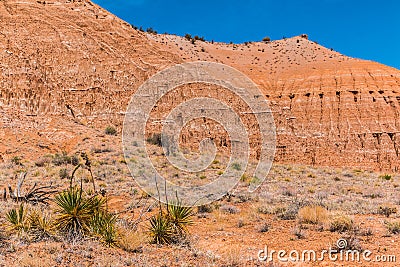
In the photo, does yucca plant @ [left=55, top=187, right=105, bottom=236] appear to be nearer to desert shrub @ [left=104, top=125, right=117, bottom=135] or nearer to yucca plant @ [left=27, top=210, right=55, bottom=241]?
yucca plant @ [left=27, top=210, right=55, bottom=241]

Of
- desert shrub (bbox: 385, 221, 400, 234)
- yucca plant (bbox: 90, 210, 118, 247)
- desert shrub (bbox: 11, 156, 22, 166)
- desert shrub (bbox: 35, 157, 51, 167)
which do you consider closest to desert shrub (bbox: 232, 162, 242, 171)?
desert shrub (bbox: 35, 157, 51, 167)

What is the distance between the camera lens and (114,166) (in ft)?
64.6

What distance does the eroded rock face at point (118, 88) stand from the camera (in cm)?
2642

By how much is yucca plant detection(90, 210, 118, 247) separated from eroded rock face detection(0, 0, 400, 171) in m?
17.2

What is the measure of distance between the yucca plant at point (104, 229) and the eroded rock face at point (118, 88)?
56.3 feet

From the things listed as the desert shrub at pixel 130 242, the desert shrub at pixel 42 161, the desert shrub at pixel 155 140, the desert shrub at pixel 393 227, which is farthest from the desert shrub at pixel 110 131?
the desert shrub at pixel 393 227

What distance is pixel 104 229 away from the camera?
24.3 feet

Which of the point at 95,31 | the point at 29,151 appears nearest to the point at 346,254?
the point at 29,151

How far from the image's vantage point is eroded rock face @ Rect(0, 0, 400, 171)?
26.4m

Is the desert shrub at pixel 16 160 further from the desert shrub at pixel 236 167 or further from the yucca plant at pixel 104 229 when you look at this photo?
the yucca plant at pixel 104 229

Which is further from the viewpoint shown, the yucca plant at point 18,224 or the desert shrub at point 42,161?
the desert shrub at point 42,161

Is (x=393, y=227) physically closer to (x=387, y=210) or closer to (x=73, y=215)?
(x=387, y=210)

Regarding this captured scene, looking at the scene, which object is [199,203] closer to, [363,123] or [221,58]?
[363,123]

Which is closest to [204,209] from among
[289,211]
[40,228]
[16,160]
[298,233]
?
[289,211]
